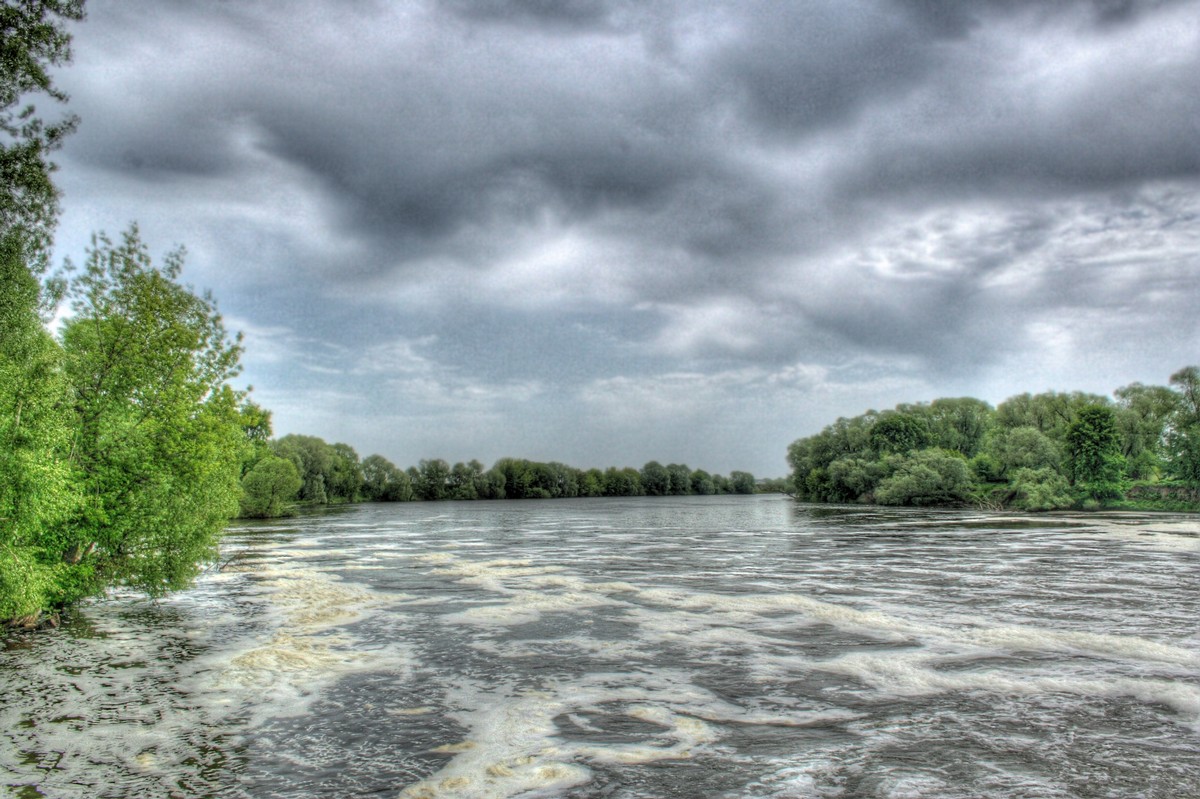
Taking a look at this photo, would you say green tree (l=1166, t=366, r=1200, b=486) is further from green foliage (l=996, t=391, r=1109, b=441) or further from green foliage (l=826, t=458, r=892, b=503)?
green foliage (l=826, t=458, r=892, b=503)

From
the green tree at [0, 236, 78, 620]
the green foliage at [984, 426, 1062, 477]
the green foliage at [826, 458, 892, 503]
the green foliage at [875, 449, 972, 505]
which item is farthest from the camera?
the green foliage at [826, 458, 892, 503]

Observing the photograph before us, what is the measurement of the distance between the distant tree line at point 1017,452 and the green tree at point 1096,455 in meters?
0.12

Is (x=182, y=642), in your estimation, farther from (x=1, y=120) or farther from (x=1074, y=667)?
(x=1074, y=667)

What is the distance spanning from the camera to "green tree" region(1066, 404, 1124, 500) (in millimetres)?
83062

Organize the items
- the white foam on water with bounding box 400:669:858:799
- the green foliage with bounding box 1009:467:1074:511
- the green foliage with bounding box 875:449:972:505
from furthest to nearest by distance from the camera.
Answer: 1. the green foliage with bounding box 875:449:972:505
2. the green foliage with bounding box 1009:467:1074:511
3. the white foam on water with bounding box 400:669:858:799

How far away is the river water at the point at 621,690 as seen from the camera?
8562mm

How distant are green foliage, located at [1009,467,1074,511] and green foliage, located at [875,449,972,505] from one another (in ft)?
27.4

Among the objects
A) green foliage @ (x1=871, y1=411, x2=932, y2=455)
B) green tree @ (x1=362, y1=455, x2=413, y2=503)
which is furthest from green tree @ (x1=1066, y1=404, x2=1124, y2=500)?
green tree @ (x1=362, y1=455, x2=413, y2=503)

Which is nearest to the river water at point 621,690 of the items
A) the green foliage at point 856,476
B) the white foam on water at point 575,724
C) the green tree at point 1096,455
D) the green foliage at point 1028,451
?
the white foam on water at point 575,724

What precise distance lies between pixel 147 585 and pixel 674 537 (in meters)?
37.6

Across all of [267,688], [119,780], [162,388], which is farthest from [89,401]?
[119,780]

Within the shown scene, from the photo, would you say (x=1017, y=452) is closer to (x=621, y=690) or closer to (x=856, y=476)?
(x=856, y=476)

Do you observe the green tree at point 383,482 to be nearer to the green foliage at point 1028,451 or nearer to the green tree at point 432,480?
the green tree at point 432,480

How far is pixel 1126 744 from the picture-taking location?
9406mm
